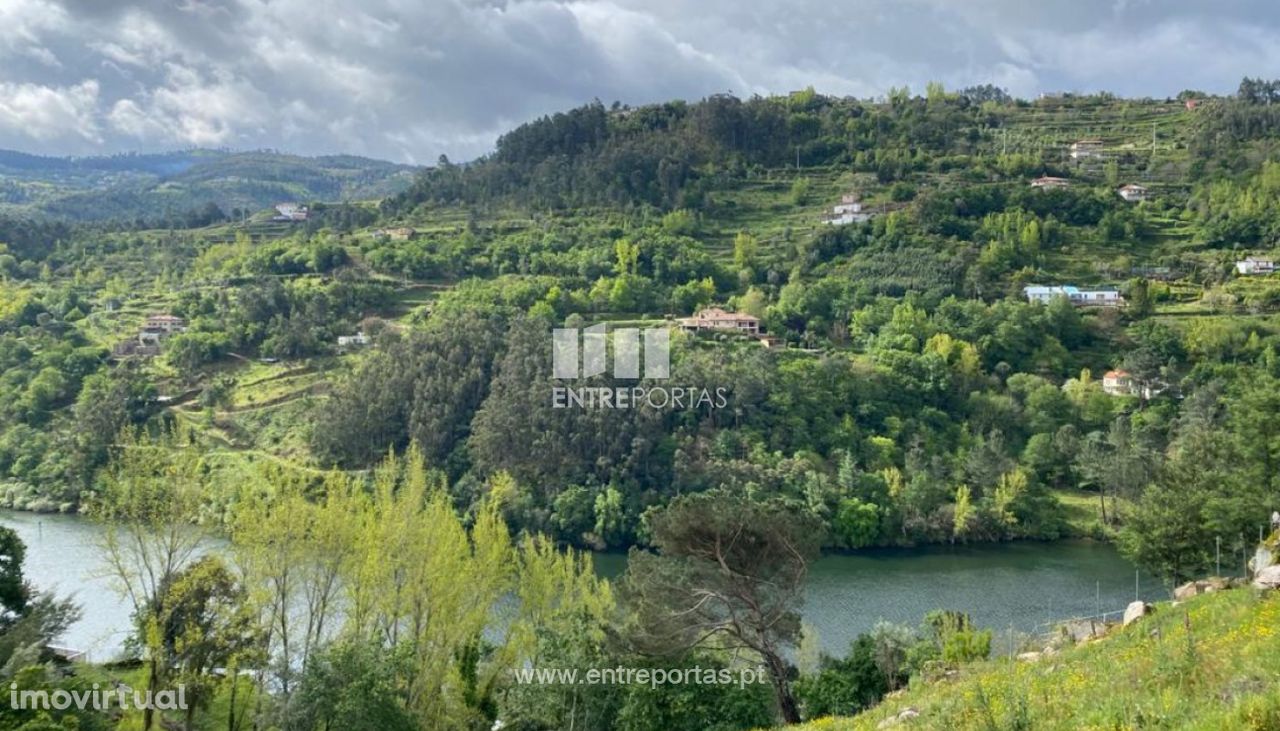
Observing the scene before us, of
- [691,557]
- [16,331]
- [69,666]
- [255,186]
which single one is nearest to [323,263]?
[16,331]

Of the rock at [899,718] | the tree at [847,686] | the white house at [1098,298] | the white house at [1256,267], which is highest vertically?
the white house at [1256,267]

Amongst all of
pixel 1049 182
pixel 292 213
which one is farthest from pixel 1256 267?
pixel 292 213

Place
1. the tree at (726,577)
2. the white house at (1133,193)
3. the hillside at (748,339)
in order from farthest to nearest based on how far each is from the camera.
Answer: the white house at (1133,193), the hillside at (748,339), the tree at (726,577)

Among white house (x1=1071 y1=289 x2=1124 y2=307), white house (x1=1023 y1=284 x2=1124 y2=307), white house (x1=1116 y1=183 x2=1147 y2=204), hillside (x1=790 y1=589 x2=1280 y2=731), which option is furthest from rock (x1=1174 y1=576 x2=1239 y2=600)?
white house (x1=1116 y1=183 x2=1147 y2=204)

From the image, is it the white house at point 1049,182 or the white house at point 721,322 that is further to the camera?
the white house at point 1049,182

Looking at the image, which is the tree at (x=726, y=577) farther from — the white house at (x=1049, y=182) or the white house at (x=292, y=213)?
the white house at (x=292, y=213)

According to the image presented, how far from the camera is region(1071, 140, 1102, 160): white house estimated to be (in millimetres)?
69812

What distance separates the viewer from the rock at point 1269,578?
820 centimetres

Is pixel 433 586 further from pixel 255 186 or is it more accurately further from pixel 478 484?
pixel 255 186

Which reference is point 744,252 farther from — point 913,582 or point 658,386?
point 913,582

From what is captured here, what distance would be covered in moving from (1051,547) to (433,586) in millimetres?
27512

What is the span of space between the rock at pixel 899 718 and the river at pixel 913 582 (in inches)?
546

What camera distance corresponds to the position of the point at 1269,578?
834 centimetres

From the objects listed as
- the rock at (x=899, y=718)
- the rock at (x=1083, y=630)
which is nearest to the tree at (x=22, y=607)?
the rock at (x=899, y=718)
